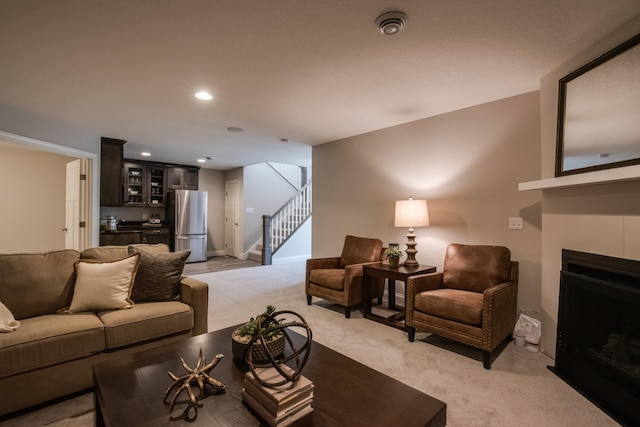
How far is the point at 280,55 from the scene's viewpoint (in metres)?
2.25

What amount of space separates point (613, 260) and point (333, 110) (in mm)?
2738

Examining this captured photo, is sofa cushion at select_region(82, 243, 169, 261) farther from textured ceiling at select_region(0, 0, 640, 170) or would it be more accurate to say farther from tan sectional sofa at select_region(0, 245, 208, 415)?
textured ceiling at select_region(0, 0, 640, 170)

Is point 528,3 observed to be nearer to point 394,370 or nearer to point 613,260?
point 613,260

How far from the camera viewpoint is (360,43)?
2084mm

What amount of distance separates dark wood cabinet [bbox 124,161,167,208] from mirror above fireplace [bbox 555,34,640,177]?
293 inches

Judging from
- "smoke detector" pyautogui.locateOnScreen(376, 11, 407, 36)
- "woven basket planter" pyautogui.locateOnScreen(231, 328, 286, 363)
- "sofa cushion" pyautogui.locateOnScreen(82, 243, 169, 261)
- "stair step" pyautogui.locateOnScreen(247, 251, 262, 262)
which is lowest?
"stair step" pyautogui.locateOnScreen(247, 251, 262, 262)

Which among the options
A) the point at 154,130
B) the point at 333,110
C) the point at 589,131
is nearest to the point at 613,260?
the point at 589,131

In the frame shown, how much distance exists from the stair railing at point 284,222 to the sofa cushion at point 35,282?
4.40 metres

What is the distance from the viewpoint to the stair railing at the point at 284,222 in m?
6.68

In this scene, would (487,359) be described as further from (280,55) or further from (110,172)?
(110,172)

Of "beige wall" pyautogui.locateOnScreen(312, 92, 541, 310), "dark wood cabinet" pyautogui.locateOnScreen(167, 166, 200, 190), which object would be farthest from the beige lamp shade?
"dark wood cabinet" pyautogui.locateOnScreen(167, 166, 200, 190)

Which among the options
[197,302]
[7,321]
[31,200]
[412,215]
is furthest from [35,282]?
[31,200]

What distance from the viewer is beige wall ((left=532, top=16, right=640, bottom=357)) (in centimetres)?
191

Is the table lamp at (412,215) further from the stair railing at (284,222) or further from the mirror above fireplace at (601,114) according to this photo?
the stair railing at (284,222)
